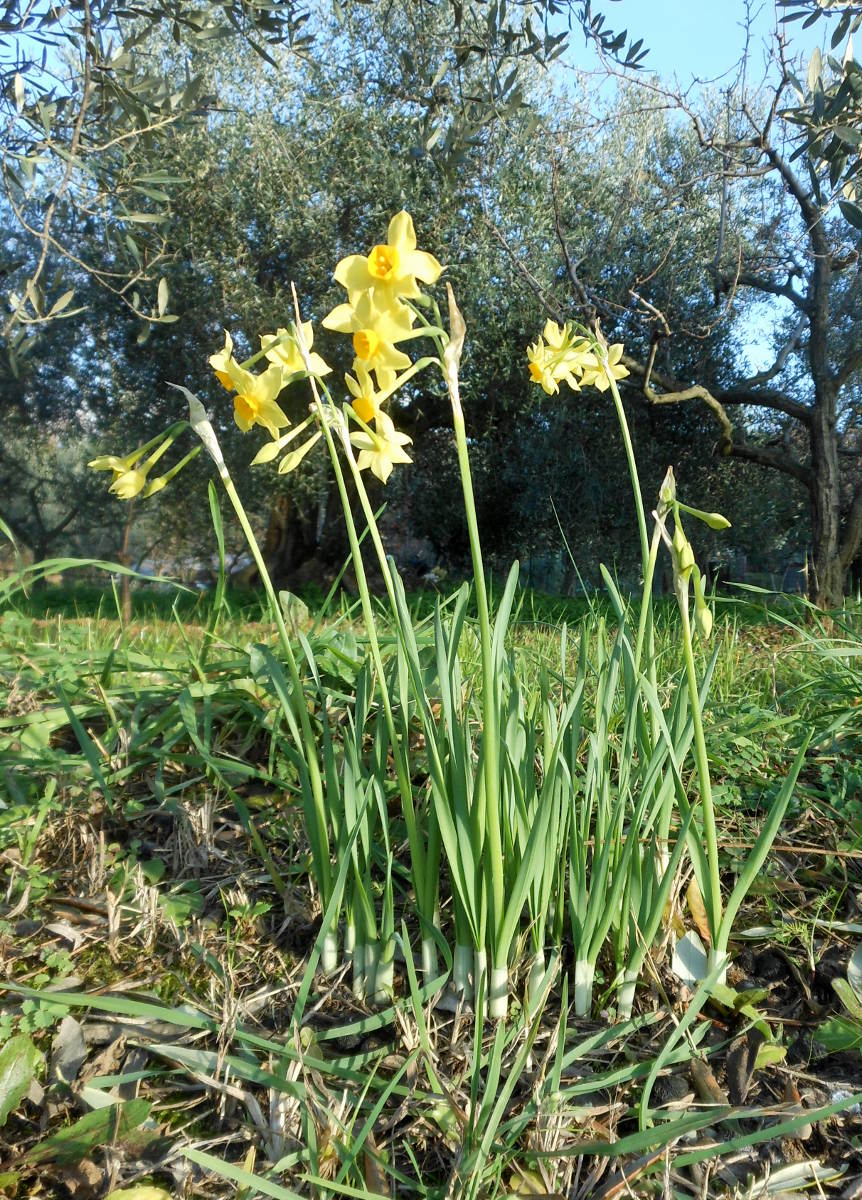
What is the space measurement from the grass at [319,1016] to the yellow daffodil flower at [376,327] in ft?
2.43

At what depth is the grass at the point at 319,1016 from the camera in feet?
3.69

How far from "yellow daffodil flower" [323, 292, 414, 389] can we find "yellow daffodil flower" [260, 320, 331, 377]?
0.13 metres

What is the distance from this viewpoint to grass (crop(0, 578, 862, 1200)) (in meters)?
1.12

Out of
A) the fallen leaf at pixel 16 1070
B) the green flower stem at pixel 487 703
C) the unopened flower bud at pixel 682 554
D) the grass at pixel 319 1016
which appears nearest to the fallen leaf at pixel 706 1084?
the grass at pixel 319 1016

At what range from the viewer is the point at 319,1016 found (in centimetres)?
141

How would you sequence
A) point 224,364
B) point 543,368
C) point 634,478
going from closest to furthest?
point 224,364 → point 634,478 → point 543,368

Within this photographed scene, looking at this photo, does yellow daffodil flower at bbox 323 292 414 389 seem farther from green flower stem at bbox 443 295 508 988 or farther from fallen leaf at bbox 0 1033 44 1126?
fallen leaf at bbox 0 1033 44 1126

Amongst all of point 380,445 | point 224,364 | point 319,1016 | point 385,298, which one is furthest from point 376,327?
point 319,1016

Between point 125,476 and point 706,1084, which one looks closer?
point 706,1084

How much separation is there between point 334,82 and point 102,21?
19.5 feet

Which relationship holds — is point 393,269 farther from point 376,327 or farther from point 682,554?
point 682,554

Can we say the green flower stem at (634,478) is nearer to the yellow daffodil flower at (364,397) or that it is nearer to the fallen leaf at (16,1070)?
the yellow daffodil flower at (364,397)

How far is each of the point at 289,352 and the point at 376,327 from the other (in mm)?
233

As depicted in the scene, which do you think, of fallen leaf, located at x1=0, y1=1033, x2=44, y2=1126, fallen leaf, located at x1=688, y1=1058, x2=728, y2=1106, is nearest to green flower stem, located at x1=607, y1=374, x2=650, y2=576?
fallen leaf, located at x1=688, y1=1058, x2=728, y2=1106
